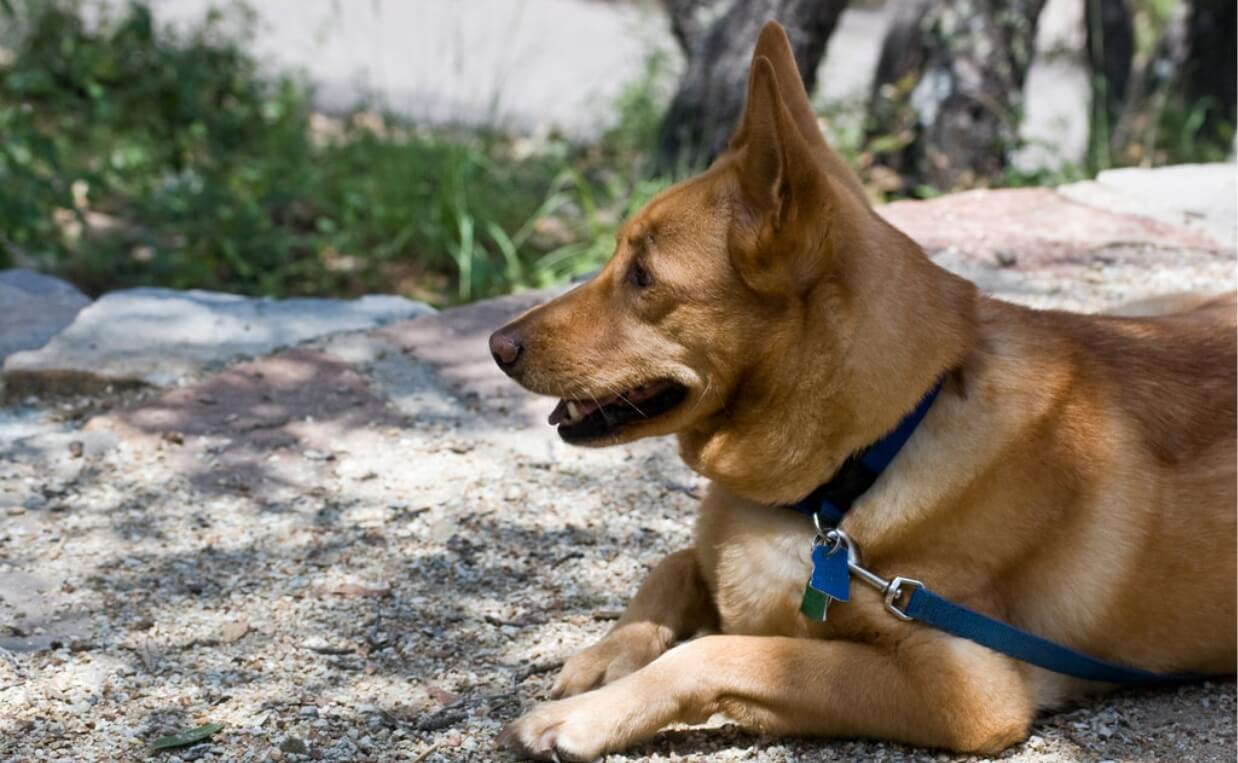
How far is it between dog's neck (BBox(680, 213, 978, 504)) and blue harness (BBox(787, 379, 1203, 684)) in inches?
1.3

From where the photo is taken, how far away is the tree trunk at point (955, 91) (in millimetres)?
7789

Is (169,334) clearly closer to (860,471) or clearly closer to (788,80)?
(788,80)

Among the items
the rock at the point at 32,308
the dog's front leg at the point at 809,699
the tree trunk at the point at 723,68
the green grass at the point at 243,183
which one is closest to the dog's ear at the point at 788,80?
the dog's front leg at the point at 809,699

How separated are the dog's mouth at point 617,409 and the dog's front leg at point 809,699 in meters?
0.54

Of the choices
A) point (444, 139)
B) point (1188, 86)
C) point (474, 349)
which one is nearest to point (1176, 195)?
point (1188, 86)

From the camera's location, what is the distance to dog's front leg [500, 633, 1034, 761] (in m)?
2.96

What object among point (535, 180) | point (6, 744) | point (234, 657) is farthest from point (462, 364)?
point (535, 180)

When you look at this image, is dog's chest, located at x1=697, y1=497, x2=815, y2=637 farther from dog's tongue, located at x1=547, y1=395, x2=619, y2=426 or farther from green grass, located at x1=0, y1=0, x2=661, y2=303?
green grass, located at x1=0, y1=0, x2=661, y2=303

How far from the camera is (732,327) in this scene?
121 inches

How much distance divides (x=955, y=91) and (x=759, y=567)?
5.31m

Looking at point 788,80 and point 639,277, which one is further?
point 788,80

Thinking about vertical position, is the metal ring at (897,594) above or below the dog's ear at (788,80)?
below

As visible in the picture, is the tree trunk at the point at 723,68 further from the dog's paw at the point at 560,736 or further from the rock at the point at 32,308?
the dog's paw at the point at 560,736

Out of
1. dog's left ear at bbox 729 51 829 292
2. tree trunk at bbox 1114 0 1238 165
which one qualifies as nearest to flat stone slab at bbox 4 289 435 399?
dog's left ear at bbox 729 51 829 292
